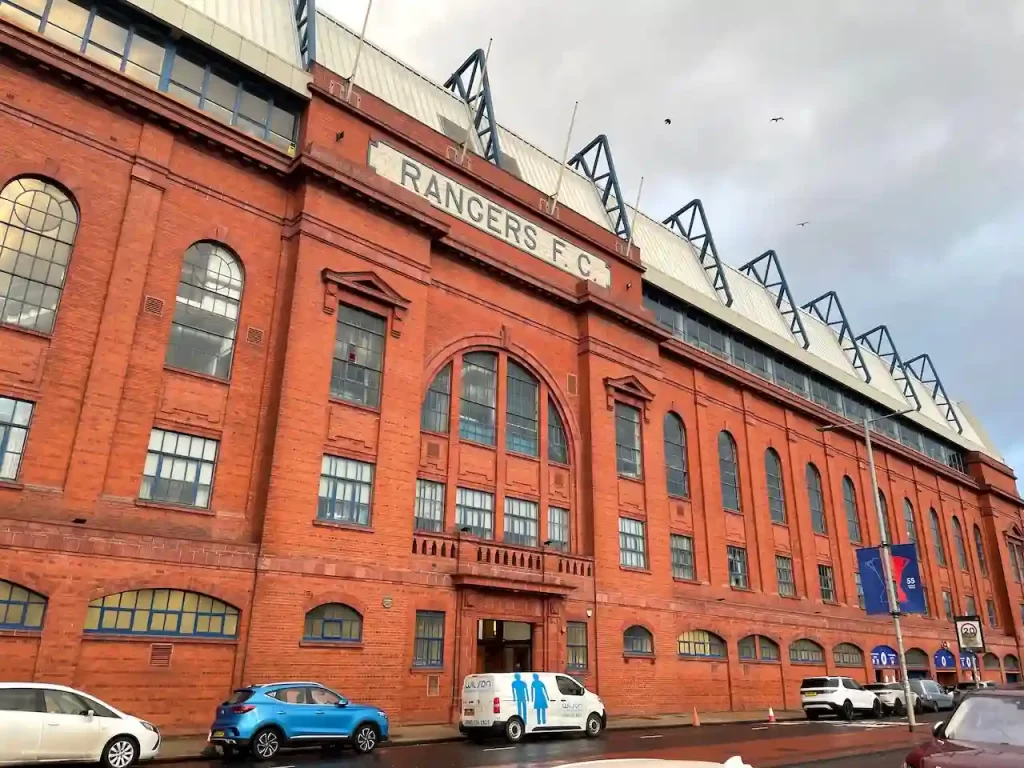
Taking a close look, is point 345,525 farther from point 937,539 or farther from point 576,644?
point 937,539

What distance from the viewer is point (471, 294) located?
2788 cm

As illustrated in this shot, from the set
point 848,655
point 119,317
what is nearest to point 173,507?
point 119,317

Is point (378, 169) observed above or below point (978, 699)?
above

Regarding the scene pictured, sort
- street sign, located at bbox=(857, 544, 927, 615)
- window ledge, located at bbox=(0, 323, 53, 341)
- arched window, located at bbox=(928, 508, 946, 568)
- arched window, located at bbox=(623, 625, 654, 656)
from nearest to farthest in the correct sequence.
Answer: window ledge, located at bbox=(0, 323, 53, 341) < street sign, located at bbox=(857, 544, 927, 615) < arched window, located at bbox=(623, 625, 654, 656) < arched window, located at bbox=(928, 508, 946, 568)

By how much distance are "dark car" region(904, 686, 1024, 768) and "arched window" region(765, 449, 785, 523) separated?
107ft

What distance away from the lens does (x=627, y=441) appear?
32.1 m

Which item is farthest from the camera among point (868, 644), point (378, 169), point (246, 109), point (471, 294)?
point (868, 644)

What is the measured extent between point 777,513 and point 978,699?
110ft

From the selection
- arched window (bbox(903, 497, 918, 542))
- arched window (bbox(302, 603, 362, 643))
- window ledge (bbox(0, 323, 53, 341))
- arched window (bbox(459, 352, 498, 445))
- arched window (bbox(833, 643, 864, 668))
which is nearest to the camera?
window ledge (bbox(0, 323, 53, 341))

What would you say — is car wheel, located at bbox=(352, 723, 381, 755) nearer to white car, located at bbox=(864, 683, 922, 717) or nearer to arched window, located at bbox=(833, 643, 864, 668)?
white car, located at bbox=(864, 683, 922, 717)

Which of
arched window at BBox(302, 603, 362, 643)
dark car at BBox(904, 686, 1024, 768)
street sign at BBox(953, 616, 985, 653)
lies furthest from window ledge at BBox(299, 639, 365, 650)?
street sign at BBox(953, 616, 985, 653)

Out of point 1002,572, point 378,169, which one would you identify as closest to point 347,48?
point 378,169

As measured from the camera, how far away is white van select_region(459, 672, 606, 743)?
60.9ft

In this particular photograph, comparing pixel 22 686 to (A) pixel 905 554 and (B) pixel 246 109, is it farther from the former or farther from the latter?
(A) pixel 905 554
